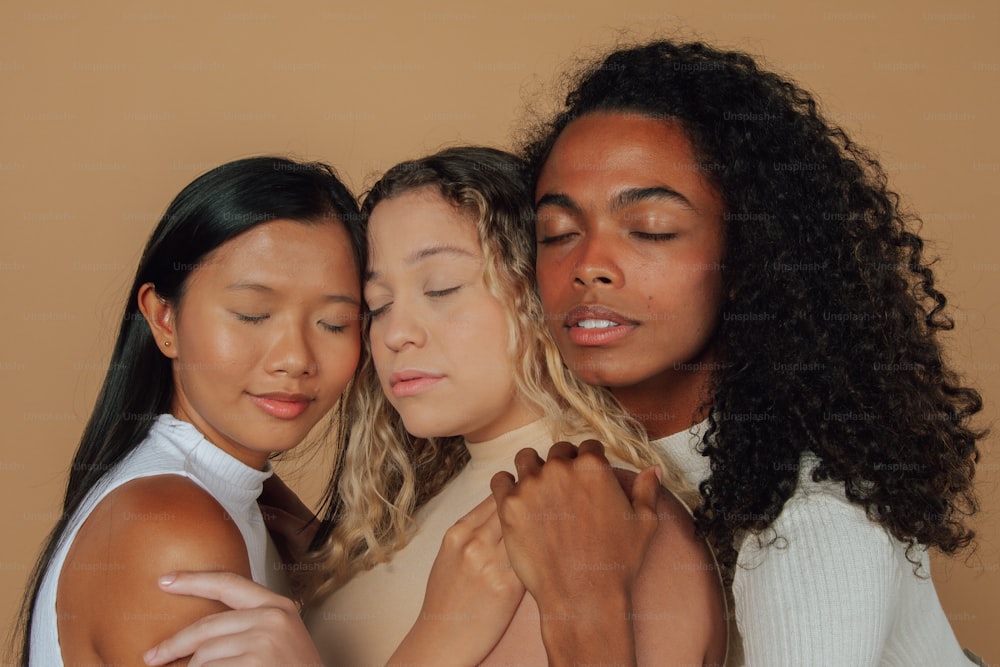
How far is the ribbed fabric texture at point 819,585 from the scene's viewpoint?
219cm

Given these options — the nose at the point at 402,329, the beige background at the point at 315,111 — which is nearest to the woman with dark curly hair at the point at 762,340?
the nose at the point at 402,329

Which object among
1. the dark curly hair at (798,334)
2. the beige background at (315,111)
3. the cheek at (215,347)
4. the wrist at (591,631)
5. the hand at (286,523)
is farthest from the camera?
the beige background at (315,111)

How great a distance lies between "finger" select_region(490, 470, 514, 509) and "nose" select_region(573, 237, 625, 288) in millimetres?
442

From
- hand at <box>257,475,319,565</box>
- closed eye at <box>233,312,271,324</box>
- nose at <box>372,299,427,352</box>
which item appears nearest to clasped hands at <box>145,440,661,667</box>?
nose at <box>372,299,427,352</box>

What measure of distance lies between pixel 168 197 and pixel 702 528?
2.89 meters

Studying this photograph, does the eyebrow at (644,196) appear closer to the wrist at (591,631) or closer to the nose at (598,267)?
the nose at (598,267)

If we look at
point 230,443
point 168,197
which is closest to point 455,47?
point 168,197

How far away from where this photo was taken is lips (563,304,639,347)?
239 cm

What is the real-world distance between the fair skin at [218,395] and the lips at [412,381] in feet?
0.44

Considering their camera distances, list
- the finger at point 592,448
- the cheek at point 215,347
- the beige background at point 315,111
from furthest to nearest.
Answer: the beige background at point 315,111 → the cheek at point 215,347 → the finger at point 592,448

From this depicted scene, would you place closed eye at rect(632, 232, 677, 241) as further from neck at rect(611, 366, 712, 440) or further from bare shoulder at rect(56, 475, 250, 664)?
bare shoulder at rect(56, 475, 250, 664)

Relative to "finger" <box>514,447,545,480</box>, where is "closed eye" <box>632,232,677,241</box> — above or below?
above

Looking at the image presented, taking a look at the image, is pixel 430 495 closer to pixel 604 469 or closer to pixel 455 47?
pixel 604 469

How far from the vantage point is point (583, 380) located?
8.25ft
